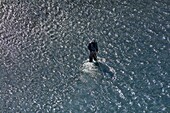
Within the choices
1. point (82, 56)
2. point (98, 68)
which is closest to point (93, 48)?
point (98, 68)

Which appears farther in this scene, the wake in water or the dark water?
the wake in water

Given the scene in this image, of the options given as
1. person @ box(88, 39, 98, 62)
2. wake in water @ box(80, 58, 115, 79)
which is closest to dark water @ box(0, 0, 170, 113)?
wake in water @ box(80, 58, 115, 79)

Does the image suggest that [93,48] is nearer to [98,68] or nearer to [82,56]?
[98,68]

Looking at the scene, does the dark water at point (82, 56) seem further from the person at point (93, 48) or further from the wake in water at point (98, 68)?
the person at point (93, 48)

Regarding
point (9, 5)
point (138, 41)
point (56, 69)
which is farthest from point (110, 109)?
point (9, 5)

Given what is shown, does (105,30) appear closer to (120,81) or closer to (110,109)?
(120,81)

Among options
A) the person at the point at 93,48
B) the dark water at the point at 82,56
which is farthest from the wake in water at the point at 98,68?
the person at the point at 93,48

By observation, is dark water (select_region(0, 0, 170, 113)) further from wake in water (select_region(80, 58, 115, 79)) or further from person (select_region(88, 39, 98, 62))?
Answer: person (select_region(88, 39, 98, 62))

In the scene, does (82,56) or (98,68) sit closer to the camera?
(98,68)

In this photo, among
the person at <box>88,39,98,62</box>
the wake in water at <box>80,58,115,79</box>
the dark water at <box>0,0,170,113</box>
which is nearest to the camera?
the dark water at <box>0,0,170,113</box>
